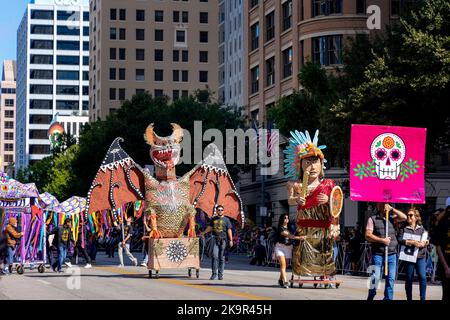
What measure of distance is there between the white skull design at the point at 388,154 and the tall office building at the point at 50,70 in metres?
134

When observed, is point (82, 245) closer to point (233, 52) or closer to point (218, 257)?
point (218, 257)

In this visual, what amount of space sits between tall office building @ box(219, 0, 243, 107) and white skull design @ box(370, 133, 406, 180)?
5539 cm

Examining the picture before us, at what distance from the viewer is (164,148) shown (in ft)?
70.4

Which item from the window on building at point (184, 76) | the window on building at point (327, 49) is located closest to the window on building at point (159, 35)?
the window on building at point (184, 76)

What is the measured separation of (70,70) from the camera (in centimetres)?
15212

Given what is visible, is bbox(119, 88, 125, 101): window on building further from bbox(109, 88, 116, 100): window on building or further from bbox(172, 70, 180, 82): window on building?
bbox(172, 70, 180, 82): window on building

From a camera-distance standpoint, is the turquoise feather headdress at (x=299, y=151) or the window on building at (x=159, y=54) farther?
the window on building at (x=159, y=54)

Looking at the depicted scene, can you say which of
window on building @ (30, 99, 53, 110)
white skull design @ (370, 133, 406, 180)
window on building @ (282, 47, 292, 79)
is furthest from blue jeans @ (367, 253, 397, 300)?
window on building @ (30, 99, 53, 110)

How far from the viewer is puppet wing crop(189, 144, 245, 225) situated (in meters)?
22.5

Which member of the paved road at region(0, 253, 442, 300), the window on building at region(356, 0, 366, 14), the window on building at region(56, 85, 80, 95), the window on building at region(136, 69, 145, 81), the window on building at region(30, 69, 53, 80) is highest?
the window on building at region(30, 69, 53, 80)

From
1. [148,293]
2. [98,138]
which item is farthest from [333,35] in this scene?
[148,293]

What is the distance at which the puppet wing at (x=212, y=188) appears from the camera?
2248 centimetres

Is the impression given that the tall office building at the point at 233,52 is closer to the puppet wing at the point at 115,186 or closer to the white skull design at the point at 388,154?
the puppet wing at the point at 115,186

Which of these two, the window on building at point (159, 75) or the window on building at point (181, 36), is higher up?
the window on building at point (181, 36)
